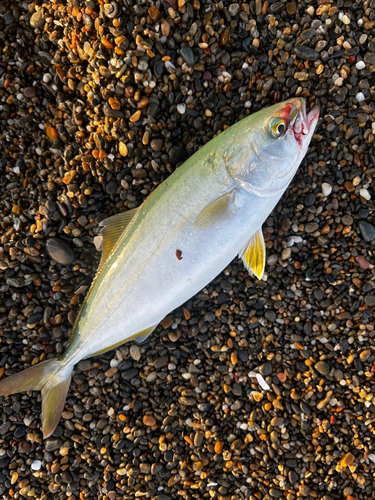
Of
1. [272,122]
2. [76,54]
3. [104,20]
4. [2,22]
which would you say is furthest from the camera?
[2,22]

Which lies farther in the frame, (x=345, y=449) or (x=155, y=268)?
(x=345, y=449)

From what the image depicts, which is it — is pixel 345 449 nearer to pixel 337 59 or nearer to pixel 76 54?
pixel 337 59

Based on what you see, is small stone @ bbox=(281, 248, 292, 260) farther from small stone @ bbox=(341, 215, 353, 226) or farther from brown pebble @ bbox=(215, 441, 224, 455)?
brown pebble @ bbox=(215, 441, 224, 455)

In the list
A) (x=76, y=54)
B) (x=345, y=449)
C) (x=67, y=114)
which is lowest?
(x=345, y=449)

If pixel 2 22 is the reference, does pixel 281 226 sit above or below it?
below

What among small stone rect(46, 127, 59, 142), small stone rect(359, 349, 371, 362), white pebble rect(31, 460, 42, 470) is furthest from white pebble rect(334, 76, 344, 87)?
white pebble rect(31, 460, 42, 470)

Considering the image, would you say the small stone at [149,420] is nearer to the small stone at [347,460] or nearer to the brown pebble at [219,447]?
the brown pebble at [219,447]

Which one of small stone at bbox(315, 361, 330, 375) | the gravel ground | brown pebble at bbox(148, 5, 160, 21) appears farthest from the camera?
small stone at bbox(315, 361, 330, 375)

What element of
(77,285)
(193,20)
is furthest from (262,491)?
(193,20)
